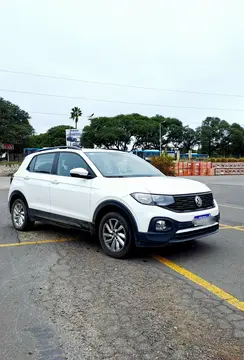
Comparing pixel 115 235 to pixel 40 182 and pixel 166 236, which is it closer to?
pixel 166 236

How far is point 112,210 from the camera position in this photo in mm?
5293

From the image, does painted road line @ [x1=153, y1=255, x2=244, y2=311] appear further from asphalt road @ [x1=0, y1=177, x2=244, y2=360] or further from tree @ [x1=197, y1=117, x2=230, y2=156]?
tree @ [x1=197, y1=117, x2=230, y2=156]

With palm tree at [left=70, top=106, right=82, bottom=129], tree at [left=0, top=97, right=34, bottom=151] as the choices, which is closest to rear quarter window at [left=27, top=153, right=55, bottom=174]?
tree at [left=0, top=97, right=34, bottom=151]

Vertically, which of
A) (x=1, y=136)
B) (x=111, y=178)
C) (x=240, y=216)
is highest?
(x=1, y=136)

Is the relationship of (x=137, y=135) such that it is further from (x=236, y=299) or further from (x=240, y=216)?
(x=236, y=299)

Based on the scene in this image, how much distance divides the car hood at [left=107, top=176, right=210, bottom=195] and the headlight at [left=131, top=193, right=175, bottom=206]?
0.20 feet

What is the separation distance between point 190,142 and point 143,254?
10244cm

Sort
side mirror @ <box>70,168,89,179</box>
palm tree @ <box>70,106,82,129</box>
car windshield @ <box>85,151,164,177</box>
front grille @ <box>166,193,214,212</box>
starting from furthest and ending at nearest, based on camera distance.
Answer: palm tree @ <box>70,106,82,129</box> → car windshield @ <box>85,151,164,177</box> → side mirror @ <box>70,168,89,179</box> → front grille @ <box>166,193,214,212</box>

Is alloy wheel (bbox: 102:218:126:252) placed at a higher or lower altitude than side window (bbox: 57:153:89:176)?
lower

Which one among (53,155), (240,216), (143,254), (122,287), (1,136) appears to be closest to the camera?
(122,287)

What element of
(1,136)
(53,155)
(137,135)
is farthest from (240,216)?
(137,135)

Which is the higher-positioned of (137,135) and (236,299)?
(137,135)

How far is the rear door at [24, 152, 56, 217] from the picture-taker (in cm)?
649

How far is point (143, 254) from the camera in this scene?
544 cm
